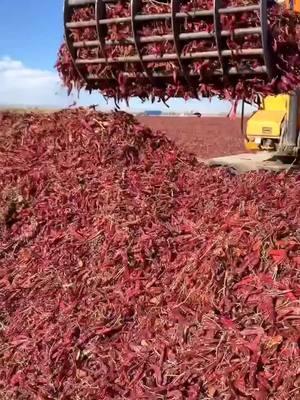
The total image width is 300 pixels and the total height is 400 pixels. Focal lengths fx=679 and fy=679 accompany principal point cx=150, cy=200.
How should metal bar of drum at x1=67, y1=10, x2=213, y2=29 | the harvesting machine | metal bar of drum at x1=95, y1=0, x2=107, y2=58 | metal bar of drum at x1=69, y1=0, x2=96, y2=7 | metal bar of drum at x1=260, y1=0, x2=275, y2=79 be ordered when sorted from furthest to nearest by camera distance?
1. metal bar of drum at x1=69, y1=0, x2=96, y2=7
2. metal bar of drum at x1=95, y1=0, x2=107, y2=58
3. metal bar of drum at x1=67, y1=10, x2=213, y2=29
4. the harvesting machine
5. metal bar of drum at x1=260, y1=0, x2=275, y2=79

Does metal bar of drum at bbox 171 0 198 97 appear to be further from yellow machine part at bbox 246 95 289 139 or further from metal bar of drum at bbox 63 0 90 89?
yellow machine part at bbox 246 95 289 139

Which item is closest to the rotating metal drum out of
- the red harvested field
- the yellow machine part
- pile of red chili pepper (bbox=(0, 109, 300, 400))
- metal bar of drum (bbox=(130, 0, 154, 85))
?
metal bar of drum (bbox=(130, 0, 154, 85))

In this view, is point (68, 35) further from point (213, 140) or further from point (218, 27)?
point (213, 140)

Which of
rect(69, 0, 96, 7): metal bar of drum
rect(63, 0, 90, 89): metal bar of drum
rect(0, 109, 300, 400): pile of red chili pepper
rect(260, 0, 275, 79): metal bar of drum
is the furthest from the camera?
rect(63, 0, 90, 89): metal bar of drum

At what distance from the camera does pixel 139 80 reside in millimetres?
5609

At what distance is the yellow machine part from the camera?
8.26 m

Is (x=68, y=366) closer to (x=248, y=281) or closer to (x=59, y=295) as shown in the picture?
(x=59, y=295)

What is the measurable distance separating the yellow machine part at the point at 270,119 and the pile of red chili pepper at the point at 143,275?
3.05 meters

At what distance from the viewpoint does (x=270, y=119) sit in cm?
838

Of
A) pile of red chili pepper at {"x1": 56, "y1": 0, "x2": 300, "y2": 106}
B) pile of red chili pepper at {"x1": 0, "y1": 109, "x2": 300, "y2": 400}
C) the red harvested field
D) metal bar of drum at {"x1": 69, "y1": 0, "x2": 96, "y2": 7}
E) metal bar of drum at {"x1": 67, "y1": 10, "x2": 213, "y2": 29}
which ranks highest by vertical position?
metal bar of drum at {"x1": 69, "y1": 0, "x2": 96, "y2": 7}

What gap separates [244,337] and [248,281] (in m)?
0.37

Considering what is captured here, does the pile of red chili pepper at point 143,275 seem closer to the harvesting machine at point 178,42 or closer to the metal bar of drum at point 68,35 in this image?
the harvesting machine at point 178,42

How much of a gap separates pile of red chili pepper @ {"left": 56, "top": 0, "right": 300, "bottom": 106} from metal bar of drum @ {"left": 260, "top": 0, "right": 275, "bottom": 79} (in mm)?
37

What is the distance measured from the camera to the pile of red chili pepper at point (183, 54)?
15.9ft
